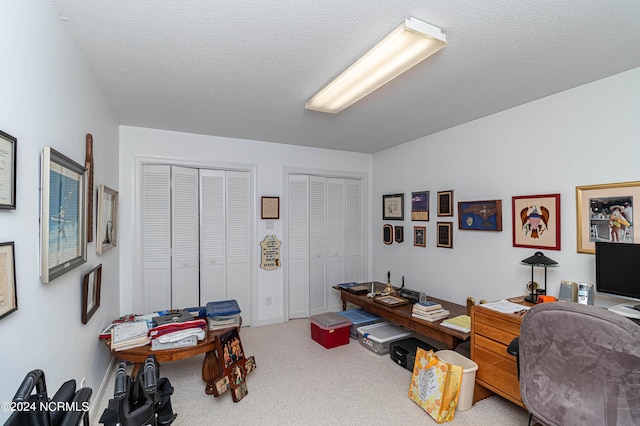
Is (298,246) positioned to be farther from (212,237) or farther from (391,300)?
(391,300)

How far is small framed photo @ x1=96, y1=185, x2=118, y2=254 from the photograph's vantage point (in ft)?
7.72

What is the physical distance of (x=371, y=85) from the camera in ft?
7.19

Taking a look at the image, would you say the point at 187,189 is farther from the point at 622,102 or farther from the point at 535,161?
the point at 622,102

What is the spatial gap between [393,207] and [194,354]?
3.02m

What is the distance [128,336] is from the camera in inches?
93.1

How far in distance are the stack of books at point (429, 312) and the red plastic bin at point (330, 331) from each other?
879mm

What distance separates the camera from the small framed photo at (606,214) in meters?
2.11

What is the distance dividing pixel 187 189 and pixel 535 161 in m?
3.62

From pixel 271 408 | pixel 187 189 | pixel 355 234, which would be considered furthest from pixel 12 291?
pixel 355 234

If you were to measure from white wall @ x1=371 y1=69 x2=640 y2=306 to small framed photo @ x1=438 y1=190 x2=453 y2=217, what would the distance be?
7 centimetres

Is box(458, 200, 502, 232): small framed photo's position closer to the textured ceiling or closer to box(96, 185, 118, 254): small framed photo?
the textured ceiling

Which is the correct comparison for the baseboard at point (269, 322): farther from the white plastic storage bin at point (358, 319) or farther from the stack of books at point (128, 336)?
the stack of books at point (128, 336)

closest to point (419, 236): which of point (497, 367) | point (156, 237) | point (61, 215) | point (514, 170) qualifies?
point (514, 170)

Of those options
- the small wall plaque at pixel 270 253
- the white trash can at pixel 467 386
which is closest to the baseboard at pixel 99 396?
the small wall plaque at pixel 270 253
